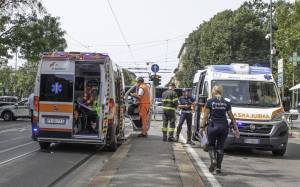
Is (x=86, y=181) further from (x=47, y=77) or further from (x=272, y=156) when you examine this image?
(x=272, y=156)

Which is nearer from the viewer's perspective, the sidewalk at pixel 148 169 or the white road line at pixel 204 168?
the sidewalk at pixel 148 169

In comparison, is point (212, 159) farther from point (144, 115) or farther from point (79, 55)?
point (144, 115)

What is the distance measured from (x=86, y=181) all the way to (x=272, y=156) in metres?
6.98

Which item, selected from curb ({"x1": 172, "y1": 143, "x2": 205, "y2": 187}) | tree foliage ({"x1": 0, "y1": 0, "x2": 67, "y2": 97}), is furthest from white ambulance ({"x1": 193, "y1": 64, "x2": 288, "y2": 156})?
tree foliage ({"x1": 0, "y1": 0, "x2": 67, "y2": 97})

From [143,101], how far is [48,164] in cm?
741

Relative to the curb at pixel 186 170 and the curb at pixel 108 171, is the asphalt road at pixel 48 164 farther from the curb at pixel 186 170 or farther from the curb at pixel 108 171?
the curb at pixel 186 170

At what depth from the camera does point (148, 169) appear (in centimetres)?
1094

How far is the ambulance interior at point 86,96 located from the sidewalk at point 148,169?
1.12 m

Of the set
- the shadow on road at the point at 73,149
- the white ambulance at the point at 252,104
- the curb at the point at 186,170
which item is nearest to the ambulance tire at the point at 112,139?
the shadow on road at the point at 73,149

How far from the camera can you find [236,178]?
10.7 m

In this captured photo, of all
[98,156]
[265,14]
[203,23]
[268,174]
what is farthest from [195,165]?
[203,23]

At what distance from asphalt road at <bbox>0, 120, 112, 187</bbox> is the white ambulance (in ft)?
11.5

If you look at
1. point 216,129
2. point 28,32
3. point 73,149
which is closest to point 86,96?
point 73,149

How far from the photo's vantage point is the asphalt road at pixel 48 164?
9.90 m
